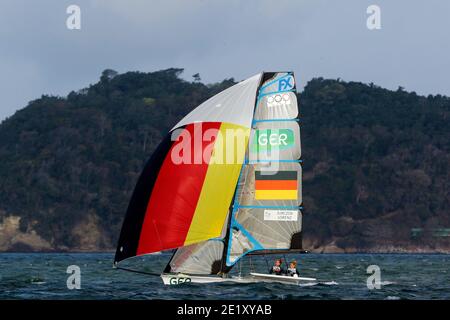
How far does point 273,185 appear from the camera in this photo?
32781mm

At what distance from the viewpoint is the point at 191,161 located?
31922mm

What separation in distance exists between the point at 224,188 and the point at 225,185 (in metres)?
0.10

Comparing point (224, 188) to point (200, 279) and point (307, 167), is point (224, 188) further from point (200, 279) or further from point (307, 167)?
point (307, 167)

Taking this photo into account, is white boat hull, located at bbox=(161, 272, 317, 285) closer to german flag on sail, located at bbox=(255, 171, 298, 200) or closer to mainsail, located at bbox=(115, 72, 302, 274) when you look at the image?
mainsail, located at bbox=(115, 72, 302, 274)

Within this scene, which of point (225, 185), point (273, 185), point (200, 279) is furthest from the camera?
point (273, 185)

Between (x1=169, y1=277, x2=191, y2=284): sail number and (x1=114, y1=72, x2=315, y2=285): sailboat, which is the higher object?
(x1=114, y1=72, x2=315, y2=285): sailboat

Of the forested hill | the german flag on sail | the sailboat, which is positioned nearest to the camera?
the sailboat

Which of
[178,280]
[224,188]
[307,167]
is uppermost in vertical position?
[307,167]

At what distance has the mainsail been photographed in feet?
104

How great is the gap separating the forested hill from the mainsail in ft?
348

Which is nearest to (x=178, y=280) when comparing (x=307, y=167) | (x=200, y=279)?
(x=200, y=279)

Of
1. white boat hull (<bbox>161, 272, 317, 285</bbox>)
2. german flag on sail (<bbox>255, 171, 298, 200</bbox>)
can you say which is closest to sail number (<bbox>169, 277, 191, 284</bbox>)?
white boat hull (<bbox>161, 272, 317, 285</bbox>)

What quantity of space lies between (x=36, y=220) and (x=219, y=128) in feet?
367

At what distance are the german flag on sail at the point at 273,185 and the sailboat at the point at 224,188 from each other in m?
0.03
